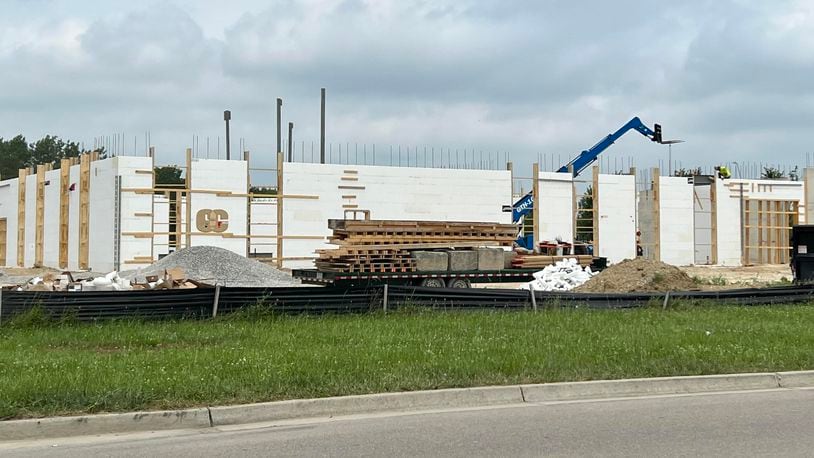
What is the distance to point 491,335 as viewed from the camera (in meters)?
14.1

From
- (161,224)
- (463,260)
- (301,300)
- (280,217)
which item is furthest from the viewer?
(280,217)

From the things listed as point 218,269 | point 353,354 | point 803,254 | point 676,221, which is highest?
point 676,221

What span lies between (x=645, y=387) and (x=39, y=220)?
120ft

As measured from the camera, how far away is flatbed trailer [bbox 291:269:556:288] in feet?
84.9

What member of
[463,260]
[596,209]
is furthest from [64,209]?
[596,209]

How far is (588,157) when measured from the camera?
140 feet

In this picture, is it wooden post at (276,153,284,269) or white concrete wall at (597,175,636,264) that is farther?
white concrete wall at (597,175,636,264)

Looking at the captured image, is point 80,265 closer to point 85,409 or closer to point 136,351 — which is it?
point 136,351

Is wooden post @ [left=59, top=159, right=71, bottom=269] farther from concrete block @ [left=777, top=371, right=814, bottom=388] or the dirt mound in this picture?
concrete block @ [left=777, top=371, right=814, bottom=388]

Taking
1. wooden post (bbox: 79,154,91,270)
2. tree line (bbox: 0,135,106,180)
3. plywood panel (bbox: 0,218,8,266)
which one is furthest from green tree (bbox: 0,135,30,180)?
wooden post (bbox: 79,154,91,270)

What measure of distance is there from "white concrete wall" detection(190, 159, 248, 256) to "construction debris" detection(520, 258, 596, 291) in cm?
1343

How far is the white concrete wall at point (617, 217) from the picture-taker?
42.4 metres

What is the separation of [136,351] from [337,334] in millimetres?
3086

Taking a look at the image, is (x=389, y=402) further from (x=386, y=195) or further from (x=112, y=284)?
(x=386, y=195)
